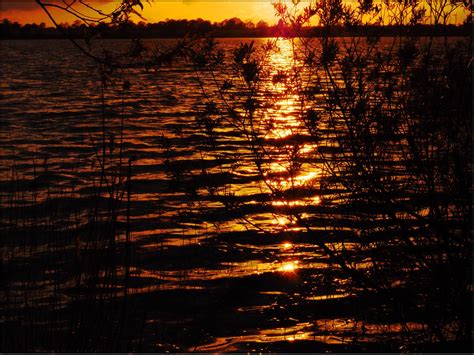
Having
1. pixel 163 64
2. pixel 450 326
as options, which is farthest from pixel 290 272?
pixel 163 64

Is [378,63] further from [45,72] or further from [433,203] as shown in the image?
[45,72]

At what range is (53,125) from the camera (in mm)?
24219

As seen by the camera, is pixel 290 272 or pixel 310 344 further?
pixel 290 272

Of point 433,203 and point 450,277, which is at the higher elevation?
point 433,203

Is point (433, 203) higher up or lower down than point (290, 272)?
higher up

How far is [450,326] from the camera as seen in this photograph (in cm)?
672

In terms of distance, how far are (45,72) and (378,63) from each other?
4906cm

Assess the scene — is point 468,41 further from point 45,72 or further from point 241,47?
point 45,72

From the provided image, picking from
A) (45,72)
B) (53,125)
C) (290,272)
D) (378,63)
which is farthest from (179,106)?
(45,72)

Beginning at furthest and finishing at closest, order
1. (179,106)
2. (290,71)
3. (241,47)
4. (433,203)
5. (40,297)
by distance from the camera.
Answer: (179,106) → (40,297) → (290,71) → (241,47) → (433,203)

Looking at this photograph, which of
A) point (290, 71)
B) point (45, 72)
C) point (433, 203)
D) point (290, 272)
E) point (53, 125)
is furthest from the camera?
point (45, 72)

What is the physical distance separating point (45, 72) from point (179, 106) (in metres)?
27.8

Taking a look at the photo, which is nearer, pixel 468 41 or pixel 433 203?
pixel 433 203

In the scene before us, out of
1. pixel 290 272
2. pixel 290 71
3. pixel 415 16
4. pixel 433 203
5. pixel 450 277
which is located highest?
pixel 415 16
